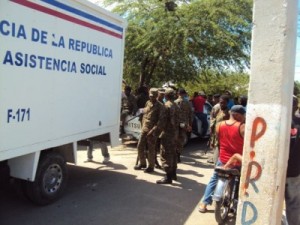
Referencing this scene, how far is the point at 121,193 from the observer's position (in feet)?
21.6

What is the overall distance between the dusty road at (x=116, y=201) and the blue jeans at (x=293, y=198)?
1.17 meters

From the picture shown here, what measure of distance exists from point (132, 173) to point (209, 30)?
6773 mm

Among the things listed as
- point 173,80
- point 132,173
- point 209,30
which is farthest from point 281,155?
point 173,80

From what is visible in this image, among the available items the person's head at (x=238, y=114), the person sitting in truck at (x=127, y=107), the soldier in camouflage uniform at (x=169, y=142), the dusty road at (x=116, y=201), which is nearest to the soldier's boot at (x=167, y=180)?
the soldier in camouflage uniform at (x=169, y=142)

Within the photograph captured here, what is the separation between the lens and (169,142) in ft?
23.4

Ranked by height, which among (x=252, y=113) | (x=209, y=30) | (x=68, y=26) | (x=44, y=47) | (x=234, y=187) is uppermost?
(x=209, y=30)

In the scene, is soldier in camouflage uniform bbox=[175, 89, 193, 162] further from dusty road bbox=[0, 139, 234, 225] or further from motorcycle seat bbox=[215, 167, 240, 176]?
motorcycle seat bbox=[215, 167, 240, 176]

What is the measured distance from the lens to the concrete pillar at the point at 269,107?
3443mm

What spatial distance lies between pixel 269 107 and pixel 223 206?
2172mm

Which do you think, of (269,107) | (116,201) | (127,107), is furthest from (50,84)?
(127,107)

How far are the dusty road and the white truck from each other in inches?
14.3

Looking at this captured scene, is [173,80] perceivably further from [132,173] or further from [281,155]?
[281,155]

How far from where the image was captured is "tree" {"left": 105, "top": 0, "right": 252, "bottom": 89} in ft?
42.7

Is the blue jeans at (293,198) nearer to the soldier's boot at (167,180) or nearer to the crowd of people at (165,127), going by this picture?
the crowd of people at (165,127)
